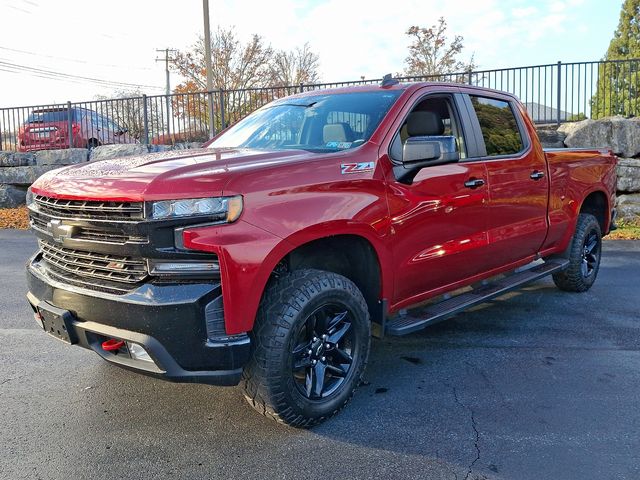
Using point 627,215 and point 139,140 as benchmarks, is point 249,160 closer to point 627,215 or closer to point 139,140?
point 627,215

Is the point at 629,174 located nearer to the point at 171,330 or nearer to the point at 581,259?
the point at 581,259

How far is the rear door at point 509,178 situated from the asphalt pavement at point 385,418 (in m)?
0.81

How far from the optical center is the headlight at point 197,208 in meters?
2.77

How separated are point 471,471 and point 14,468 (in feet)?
7.46

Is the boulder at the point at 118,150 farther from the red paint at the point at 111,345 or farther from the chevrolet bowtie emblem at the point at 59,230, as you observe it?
the red paint at the point at 111,345

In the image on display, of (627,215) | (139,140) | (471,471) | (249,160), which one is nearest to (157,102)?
(139,140)

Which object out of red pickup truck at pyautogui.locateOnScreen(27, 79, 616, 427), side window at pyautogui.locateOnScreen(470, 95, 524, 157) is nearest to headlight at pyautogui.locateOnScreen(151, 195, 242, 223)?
red pickup truck at pyautogui.locateOnScreen(27, 79, 616, 427)

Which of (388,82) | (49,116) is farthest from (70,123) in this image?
(388,82)

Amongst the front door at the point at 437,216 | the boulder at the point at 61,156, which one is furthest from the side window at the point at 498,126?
the boulder at the point at 61,156

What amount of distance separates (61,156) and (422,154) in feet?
41.1

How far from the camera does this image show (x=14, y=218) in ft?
40.7

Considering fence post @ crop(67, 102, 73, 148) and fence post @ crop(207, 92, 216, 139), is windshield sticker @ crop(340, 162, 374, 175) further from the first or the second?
fence post @ crop(67, 102, 73, 148)

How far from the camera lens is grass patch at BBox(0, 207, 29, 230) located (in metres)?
11.9

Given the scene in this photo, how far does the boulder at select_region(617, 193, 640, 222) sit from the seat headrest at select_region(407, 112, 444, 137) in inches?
322
